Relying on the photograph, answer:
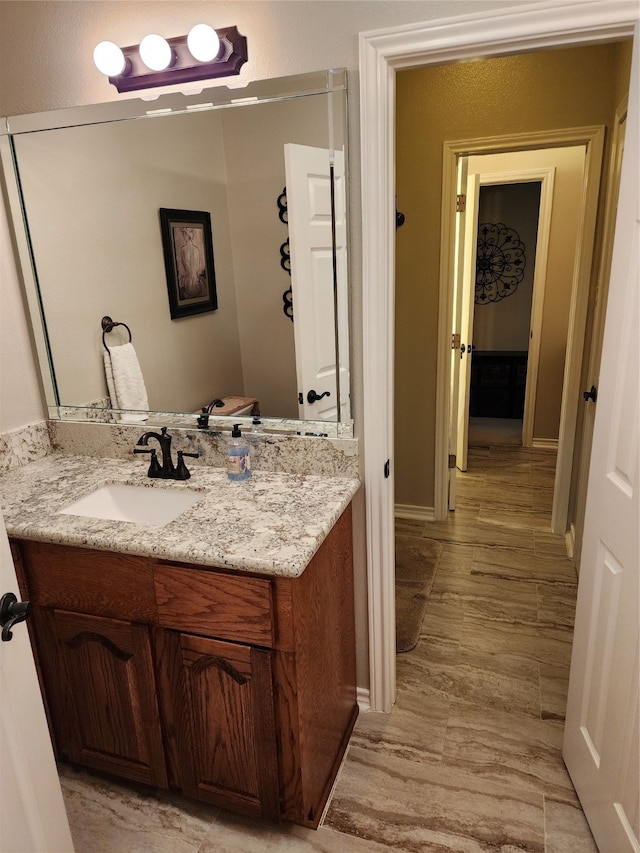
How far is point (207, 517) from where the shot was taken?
1585 millimetres

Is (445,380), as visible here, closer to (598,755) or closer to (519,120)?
(519,120)

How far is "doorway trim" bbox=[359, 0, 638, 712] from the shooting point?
1360 millimetres

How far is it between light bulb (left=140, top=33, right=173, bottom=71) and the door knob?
1.50m

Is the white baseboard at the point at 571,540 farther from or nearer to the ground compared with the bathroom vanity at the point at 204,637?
nearer to the ground

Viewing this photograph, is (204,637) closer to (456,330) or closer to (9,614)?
(9,614)

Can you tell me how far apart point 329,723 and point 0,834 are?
0.92 meters

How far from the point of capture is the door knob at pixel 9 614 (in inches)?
43.1

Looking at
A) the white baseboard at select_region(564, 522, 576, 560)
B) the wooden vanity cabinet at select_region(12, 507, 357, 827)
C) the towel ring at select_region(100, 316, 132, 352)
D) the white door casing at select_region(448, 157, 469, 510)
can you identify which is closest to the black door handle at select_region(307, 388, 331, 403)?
the wooden vanity cabinet at select_region(12, 507, 357, 827)

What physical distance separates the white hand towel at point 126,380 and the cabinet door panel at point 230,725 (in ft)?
3.03

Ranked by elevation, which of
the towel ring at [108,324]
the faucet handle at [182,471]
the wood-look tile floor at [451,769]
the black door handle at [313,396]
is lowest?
the wood-look tile floor at [451,769]

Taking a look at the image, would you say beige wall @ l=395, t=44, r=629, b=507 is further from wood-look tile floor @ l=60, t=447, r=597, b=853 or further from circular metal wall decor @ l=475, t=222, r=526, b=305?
circular metal wall decor @ l=475, t=222, r=526, b=305

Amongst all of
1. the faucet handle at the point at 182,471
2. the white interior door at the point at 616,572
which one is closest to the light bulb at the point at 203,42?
the white interior door at the point at 616,572

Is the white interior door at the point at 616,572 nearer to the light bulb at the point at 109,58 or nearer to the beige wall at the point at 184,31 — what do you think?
the beige wall at the point at 184,31

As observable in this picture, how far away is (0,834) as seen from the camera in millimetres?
1098
